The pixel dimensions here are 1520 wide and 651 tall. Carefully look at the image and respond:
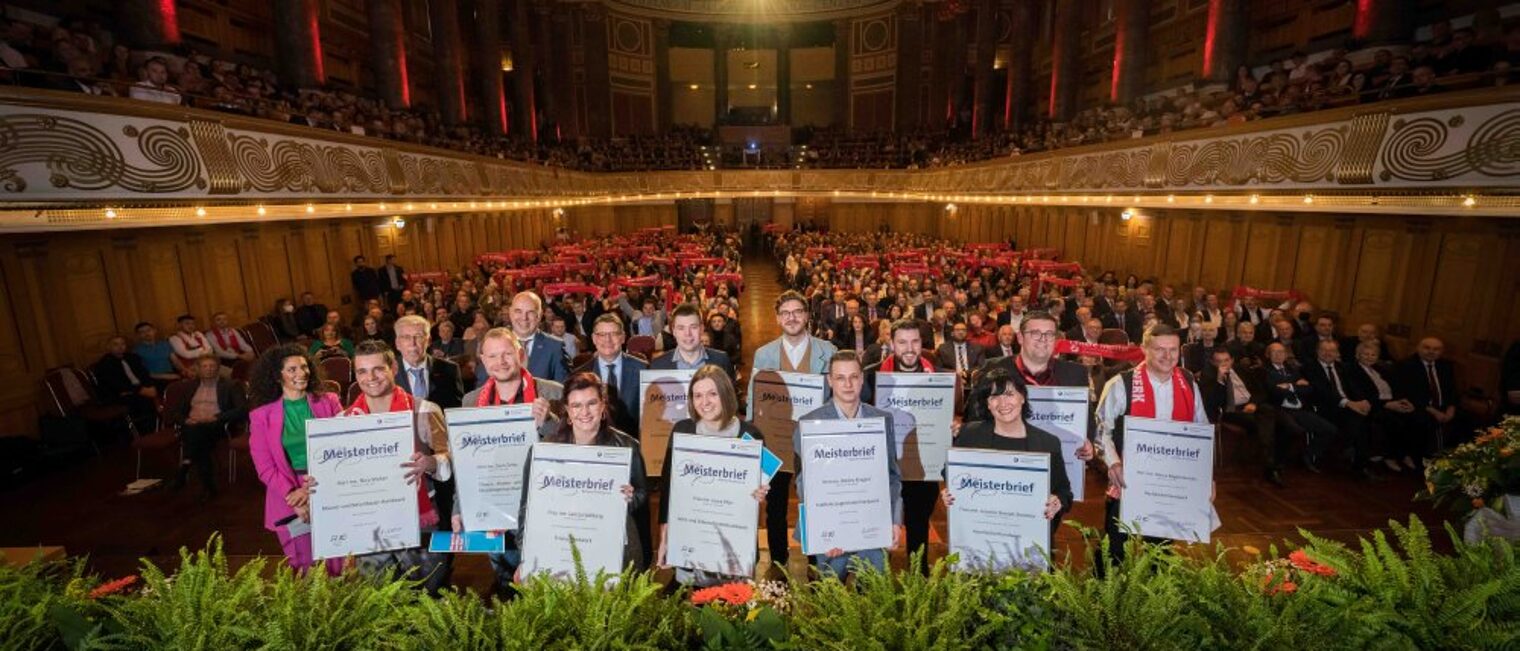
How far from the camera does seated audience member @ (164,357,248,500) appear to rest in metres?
6.12

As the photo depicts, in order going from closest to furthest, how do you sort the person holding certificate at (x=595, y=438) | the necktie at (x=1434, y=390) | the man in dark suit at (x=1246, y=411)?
the person holding certificate at (x=595, y=438) < the man in dark suit at (x=1246, y=411) < the necktie at (x=1434, y=390)

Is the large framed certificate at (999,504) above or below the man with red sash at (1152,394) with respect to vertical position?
below

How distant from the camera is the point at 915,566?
2148 mm

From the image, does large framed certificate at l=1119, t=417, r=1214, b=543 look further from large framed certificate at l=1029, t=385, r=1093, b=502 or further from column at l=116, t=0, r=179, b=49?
column at l=116, t=0, r=179, b=49

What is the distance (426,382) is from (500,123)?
26.7 m

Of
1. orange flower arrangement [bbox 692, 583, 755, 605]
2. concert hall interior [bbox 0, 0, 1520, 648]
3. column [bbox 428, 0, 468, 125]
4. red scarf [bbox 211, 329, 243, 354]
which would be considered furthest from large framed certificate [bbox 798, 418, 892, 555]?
column [bbox 428, 0, 468, 125]

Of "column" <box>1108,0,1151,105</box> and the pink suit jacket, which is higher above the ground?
"column" <box>1108,0,1151,105</box>

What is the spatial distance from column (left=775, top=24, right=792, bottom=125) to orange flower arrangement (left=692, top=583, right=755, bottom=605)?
144ft

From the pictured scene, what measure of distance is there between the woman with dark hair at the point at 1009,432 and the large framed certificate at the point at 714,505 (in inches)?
36.5

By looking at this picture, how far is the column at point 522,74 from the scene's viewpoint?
102 feet

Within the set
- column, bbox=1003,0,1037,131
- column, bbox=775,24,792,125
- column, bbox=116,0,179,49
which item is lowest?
column, bbox=116,0,179,49

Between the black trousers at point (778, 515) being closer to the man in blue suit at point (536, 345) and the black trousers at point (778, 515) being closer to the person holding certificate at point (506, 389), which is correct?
the person holding certificate at point (506, 389)

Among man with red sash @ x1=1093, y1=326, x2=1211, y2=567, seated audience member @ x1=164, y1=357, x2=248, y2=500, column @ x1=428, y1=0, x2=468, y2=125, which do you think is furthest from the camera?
column @ x1=428, y1=0, x2=468, y2=125

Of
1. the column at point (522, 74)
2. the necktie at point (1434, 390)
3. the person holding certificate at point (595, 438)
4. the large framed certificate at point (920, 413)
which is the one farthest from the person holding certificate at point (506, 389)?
the column at point (522, 74)
